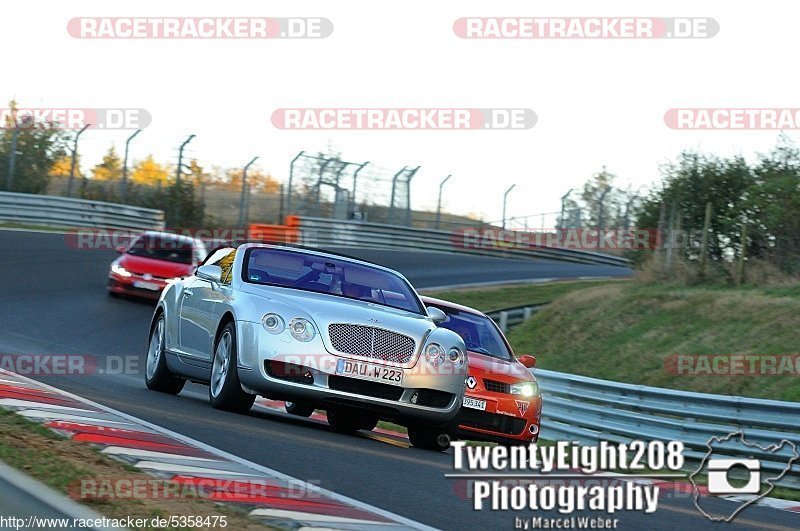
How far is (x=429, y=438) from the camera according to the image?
10500 mm

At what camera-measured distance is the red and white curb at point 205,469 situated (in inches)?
236

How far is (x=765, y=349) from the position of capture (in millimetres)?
16953

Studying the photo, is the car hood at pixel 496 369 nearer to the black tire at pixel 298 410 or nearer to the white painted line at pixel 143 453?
the black tire at pixel 298 410

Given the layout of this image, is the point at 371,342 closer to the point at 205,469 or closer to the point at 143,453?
the point at 143,453

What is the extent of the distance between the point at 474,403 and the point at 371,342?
74.5 inches

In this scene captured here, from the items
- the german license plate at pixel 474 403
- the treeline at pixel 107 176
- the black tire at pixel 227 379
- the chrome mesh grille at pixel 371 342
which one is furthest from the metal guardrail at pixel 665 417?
the treeline at pixel 107 176

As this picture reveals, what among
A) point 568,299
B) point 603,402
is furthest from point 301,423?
point 568,299

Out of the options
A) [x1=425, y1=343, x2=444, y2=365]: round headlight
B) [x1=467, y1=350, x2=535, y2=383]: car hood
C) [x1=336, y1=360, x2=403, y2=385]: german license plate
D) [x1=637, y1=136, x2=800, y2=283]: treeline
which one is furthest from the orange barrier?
[x1=336, y1=360, x2=403, y2=385]: german license plate

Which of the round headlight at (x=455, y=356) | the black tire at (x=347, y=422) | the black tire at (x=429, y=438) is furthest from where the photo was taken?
the black tire at (x=347, y=422)

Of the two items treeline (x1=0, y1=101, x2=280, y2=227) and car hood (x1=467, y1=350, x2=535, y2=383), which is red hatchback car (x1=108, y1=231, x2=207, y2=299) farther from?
treeline (x1=0, y1=101, x2=280, y2=227)

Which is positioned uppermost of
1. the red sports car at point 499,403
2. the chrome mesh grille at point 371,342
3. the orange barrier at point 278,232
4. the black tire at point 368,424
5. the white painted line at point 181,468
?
the orange barrier at point 278,232

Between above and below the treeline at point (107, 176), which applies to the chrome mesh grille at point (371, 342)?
below

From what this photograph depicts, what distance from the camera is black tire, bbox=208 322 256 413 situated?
9.77m

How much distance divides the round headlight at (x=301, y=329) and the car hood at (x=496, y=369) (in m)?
2.25
